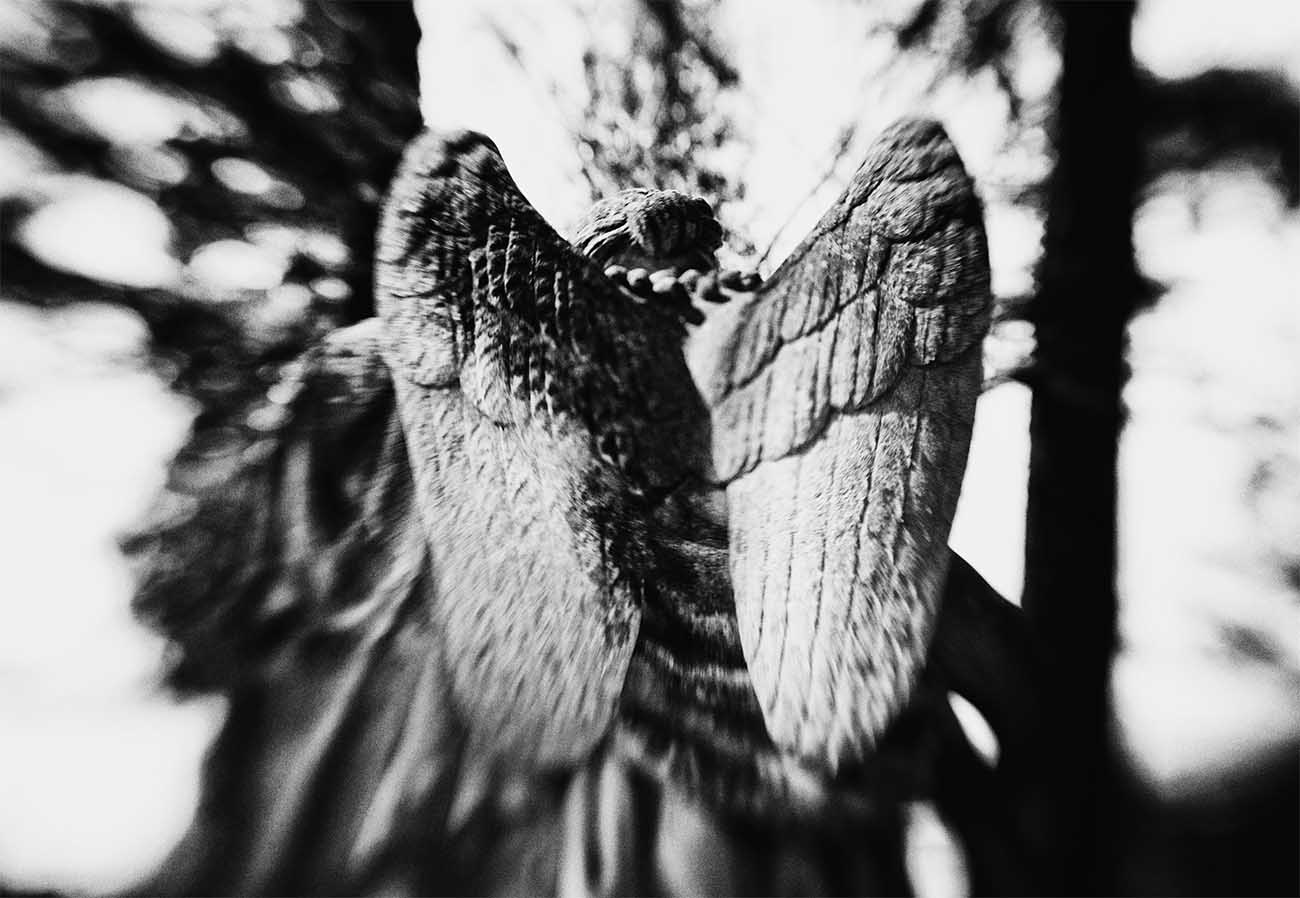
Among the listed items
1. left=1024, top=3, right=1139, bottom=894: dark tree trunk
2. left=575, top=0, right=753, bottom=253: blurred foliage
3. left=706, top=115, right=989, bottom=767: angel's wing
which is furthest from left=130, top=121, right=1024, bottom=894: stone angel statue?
left=575, top=0, right=753, bottom=253: blurred foliage

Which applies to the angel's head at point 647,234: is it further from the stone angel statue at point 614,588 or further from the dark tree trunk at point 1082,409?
the dark tree trunk at point 1082,409

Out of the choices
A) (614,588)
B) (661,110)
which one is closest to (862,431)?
(614,588)

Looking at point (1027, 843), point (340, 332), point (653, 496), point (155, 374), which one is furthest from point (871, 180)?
point (155, 374)

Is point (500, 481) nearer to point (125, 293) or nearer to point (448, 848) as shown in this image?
point (448, 848)

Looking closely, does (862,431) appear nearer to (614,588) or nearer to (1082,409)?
(614,588)

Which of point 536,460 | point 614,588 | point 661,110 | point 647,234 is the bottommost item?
point 614,588

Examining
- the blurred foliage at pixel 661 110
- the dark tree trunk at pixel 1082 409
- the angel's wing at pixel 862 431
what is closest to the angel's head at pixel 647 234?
the angel's wing at pixel 862 431

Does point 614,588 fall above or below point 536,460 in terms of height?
below

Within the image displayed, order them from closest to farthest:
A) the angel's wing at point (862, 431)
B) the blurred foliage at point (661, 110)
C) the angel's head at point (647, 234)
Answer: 1. the angel's wing at point (862, 431)
2. the angel's head at point (647, 234)
3. the blurred foliage at point (661, 110)
